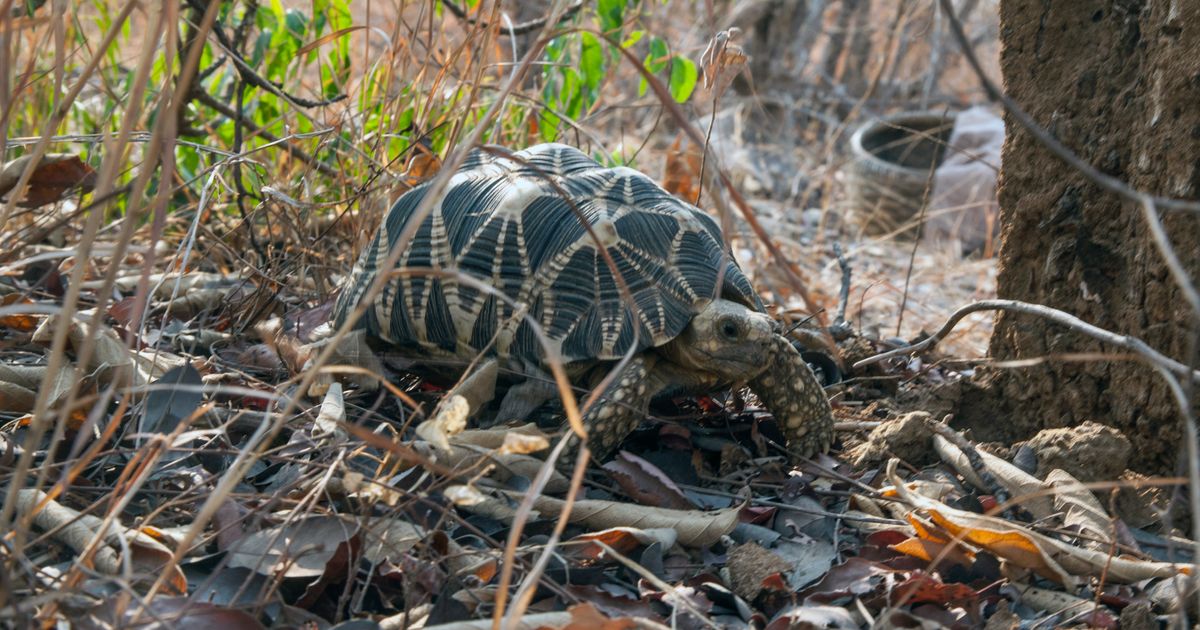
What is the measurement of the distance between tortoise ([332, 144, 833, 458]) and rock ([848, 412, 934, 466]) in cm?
12

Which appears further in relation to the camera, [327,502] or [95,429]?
[95,429]

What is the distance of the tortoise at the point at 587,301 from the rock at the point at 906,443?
125mm

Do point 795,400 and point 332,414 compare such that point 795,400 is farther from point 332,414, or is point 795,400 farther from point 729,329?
point 332,414

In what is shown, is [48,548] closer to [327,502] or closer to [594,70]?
[327,502]

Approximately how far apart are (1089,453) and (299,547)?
5.44 ft

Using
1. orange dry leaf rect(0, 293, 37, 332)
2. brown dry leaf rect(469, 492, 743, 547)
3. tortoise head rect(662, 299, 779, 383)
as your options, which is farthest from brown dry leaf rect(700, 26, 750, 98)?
orange dry leaf rect(0, 293, 37, 332)

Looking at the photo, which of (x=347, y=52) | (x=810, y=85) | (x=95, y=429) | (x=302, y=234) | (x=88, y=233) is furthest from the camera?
(x=810, y=85)

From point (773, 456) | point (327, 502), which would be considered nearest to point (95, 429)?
point (327, 502)

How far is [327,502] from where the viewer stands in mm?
2049

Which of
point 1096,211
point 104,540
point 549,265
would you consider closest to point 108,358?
point 104,540

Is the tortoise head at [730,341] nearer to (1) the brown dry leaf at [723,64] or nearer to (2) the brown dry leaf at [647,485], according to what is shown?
(2) the brown dry leaf at [647,485]

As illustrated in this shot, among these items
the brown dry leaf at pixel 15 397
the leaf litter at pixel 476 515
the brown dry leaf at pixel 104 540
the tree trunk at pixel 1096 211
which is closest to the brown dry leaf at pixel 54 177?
the leaf litter at pixel 476 515

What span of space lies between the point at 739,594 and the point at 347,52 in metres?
2.66

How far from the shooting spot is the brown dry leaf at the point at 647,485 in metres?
2.30
